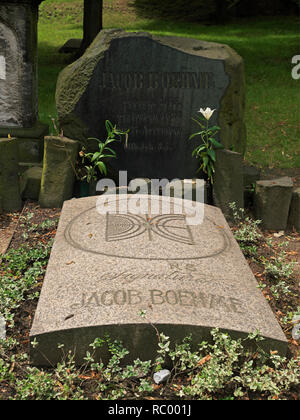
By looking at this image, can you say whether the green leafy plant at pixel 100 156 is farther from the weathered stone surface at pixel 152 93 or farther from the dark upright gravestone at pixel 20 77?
the dark upright gravestone at pixel 20 77

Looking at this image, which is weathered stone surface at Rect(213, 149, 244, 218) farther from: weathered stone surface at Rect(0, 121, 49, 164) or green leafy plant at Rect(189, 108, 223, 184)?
weathered stone surface at Rect(0, 121, 49, 164)

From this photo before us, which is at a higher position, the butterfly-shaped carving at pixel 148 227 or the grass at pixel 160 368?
the butterfly-shaped carving at pixel 148 227

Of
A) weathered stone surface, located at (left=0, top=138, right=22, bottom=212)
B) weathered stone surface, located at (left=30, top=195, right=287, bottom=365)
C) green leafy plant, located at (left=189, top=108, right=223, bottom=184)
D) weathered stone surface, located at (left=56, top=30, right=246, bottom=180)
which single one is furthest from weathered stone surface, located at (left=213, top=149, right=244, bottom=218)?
weathered stone surface, located at (left=0, top=138, right=22, bottom=212)

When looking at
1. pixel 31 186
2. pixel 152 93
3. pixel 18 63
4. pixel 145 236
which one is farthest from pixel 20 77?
pixel 145 236

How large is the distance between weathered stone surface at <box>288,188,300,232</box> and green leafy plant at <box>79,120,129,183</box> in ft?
6.13

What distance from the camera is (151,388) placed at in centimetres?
278

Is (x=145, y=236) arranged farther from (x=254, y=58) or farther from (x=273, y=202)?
(x=254, y=58)

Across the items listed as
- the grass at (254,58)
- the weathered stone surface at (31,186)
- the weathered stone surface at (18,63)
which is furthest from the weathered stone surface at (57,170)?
the grass at (254,58)

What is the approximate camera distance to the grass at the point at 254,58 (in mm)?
8516

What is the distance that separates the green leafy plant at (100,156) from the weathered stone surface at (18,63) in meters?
1.41

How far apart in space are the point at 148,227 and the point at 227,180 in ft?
4.70

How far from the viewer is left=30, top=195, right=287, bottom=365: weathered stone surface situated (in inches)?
120

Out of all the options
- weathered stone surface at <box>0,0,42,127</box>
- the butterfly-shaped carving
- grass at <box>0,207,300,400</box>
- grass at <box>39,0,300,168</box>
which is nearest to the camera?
grass at <box>0,207,300,400</box>

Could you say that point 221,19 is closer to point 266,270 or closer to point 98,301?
point 266,270
